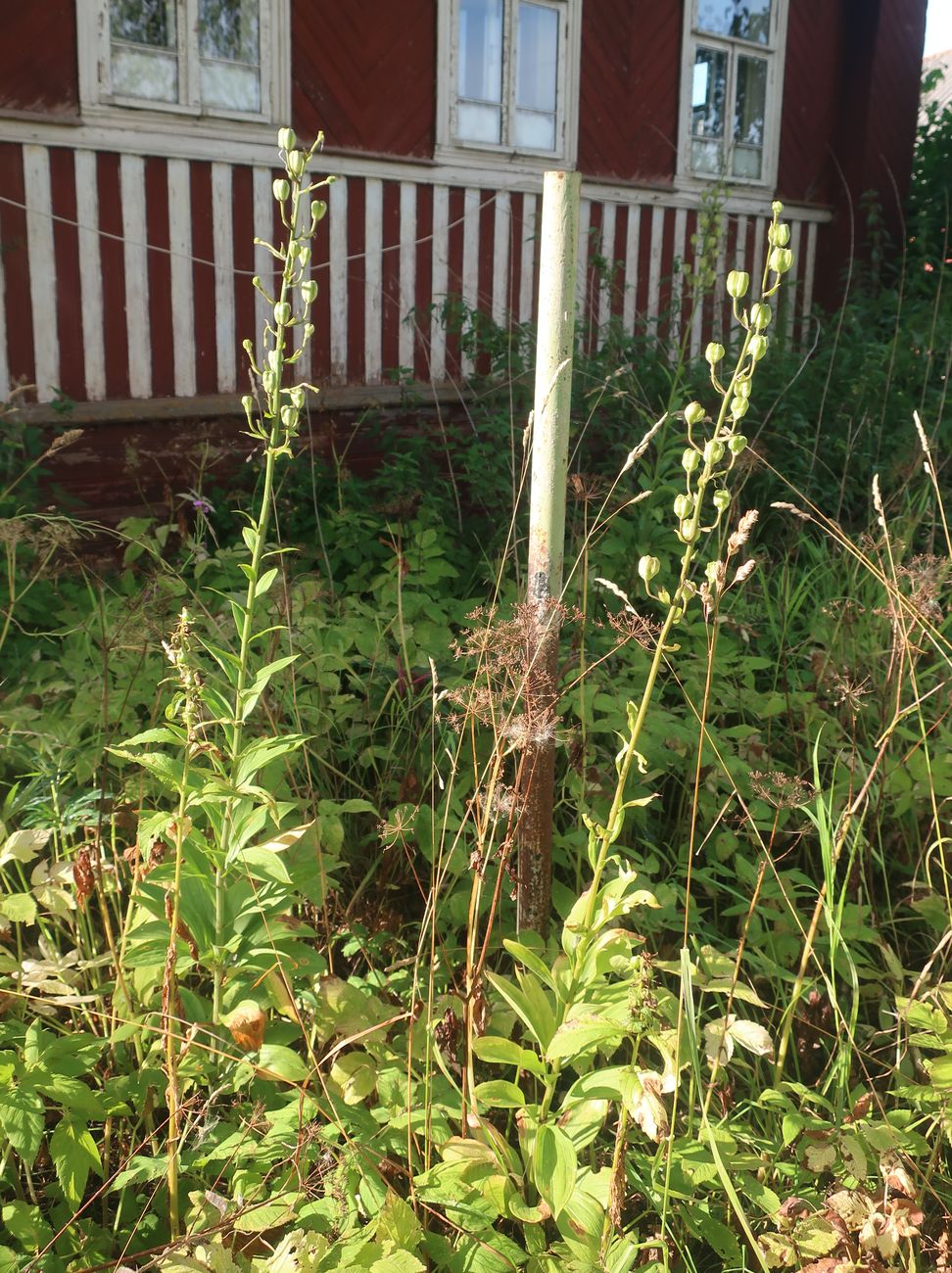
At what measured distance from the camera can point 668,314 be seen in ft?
21.1

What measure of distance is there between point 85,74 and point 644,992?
15.4ft

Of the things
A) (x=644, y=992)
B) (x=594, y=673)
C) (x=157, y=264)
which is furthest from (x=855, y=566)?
(x=157, y=264)

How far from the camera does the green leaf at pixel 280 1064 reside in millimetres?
1665

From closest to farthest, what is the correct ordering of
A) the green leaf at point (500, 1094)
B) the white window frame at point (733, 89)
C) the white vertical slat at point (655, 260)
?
the green leaf at point (500, 1094), the white vertical slat at point (655, 260), the white window frame at point (733, 89)

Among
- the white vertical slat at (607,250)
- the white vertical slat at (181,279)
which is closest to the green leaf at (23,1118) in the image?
the white vertical slat at (181,279)

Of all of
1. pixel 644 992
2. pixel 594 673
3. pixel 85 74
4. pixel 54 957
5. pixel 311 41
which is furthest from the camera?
pixel 311 41

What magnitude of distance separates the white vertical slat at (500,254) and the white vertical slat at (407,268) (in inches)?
22.0

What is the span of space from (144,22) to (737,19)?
4.73 meters

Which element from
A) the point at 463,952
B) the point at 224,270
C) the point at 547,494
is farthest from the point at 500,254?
the point at 463,952

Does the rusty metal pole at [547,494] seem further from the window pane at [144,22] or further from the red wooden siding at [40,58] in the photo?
the window pane at [144,22]

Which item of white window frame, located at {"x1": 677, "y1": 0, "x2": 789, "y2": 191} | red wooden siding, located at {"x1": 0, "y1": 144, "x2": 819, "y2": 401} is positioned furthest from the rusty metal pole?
white window frame, located at {"x1": 677, "y1": 0, "x2": 789, "y2": 191}

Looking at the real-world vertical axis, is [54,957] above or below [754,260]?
below

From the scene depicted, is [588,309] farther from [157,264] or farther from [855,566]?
[855,566]

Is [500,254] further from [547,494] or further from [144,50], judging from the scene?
[547,494]
